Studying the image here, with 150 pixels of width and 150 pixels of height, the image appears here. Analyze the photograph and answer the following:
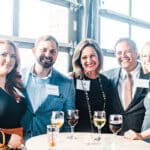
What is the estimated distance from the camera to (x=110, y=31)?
5.36 metres

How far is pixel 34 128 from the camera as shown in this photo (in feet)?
11.1

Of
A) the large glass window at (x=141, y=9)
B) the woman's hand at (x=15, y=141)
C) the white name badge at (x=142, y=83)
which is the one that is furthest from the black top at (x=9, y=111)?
the large glass window at (x=141, y=9)

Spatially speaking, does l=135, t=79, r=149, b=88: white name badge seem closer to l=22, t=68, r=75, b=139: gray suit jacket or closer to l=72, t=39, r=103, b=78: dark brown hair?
l=72, t=39, r=103, b=78: dark brown hair

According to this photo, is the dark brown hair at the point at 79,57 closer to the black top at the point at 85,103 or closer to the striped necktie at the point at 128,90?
the black top at the point at 85,103

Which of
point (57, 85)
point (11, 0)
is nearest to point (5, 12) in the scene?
point (11, 0)

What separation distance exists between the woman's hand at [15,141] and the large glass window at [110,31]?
238cm

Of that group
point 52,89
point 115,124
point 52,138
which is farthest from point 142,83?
point 52,138

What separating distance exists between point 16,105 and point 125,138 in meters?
1.16

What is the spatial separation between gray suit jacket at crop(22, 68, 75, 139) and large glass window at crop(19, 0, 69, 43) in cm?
78

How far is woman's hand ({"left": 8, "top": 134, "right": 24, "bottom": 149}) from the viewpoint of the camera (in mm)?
3183

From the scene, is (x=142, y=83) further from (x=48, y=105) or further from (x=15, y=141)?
(x=15, y=141)

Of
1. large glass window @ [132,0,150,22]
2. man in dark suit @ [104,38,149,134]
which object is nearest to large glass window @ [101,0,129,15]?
large glass window @ [132,0,150,22]

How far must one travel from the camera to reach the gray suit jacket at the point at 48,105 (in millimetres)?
3393

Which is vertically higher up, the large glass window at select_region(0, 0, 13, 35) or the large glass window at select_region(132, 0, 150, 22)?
the large glass window at select_region(132, 0, 150, 22)
